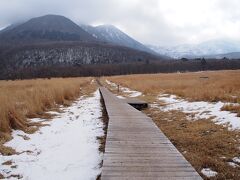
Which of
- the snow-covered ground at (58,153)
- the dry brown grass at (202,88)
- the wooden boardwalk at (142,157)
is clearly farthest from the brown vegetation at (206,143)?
the dry brown grass at (202,88)

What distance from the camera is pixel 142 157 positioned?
6.43 metres

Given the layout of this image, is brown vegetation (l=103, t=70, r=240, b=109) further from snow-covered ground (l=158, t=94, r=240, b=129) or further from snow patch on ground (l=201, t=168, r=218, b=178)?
snow patch on ground (l=201, t=168, r=218, b=178)

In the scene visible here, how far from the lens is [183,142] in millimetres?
8781

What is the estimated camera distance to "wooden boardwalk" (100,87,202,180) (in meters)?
5.41

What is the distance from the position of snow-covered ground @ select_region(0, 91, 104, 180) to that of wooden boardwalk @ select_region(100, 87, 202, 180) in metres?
0.56

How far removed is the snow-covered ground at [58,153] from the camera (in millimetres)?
6520

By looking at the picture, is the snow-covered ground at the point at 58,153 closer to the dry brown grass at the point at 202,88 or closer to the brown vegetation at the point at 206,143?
the brown vegetation at the point at 206,143

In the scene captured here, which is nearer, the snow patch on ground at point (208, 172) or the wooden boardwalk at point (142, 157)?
the wooden boardwalk at point (142, 157)

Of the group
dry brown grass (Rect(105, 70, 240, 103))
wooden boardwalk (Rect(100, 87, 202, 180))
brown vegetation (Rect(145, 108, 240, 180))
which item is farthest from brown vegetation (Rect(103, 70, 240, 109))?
wooden boardwalk (Rect(100, 87, 202, 180))

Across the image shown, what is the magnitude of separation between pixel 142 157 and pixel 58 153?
253 cm

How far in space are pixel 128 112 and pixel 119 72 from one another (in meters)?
137

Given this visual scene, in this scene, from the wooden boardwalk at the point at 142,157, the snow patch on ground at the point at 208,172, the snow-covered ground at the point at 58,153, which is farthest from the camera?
the snow-covered ground at the point at 58,153

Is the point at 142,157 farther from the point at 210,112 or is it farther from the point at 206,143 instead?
the point at 210,112

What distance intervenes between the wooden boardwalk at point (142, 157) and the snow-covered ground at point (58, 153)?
56 cm
